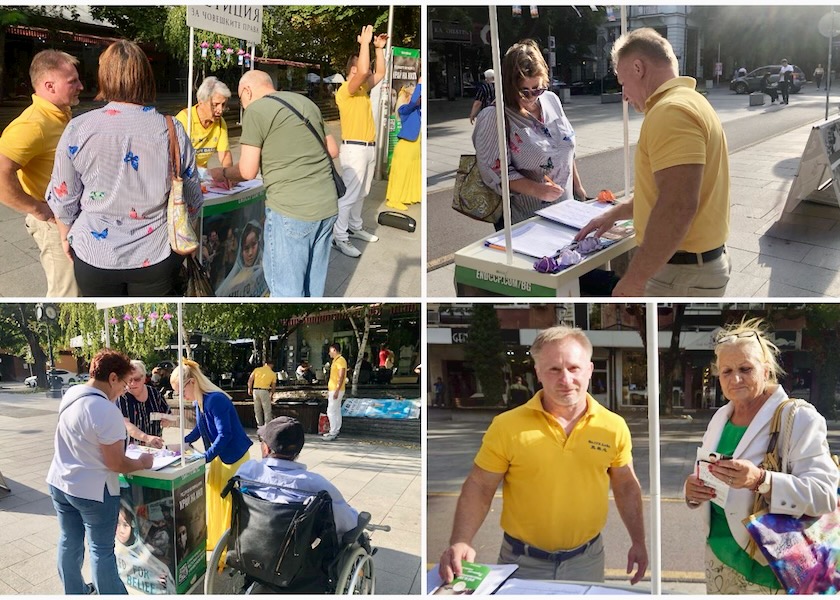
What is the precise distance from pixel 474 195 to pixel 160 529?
2008 mm

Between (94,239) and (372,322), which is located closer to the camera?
(94,239)

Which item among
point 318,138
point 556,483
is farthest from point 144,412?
point 556,483

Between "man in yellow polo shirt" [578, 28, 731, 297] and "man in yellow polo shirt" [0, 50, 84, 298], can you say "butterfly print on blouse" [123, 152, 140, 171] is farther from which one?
"man in yellow polo shirt" [578, 28, 731, 297]

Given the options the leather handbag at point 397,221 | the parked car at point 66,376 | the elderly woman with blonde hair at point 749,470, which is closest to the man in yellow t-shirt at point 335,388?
the parked car at point 66,376

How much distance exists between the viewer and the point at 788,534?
2.11m

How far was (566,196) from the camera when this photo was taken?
2926 mm

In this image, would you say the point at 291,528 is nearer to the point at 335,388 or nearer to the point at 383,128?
the point at 335,388

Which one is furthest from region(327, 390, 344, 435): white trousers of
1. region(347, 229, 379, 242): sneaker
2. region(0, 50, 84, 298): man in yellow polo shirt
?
region(347, 229, 379, 242): sneaker

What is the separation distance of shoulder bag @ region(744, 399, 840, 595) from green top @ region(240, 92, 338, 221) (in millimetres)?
2093

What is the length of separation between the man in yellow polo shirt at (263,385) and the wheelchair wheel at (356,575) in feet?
2.48

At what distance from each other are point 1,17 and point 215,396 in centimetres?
232

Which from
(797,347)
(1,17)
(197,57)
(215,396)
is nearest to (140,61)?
(197,57)

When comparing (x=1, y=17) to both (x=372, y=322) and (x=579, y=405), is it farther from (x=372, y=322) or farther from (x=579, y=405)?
(x=579, y=405)

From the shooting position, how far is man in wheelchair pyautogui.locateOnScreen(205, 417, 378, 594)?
2.51 m
